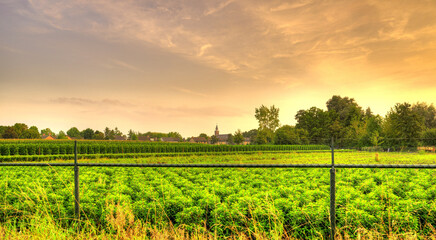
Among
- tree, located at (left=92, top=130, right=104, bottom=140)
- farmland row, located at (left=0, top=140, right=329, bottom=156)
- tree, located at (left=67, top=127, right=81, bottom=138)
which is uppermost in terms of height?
tree, located at (left=67, top=127, right=81, bottom=138)

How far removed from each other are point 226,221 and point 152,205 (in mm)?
1579

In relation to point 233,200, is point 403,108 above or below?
above

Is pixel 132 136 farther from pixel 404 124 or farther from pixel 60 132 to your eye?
pixel 404 124

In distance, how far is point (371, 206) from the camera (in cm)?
595

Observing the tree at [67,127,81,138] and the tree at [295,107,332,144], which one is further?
the tree at [67,127,81,138]

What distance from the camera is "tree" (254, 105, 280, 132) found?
9594 cm

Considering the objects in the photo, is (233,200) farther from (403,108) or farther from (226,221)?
(403,108)

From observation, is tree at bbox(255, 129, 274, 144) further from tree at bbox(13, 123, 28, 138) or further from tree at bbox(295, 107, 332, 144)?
tree at bbox(13, 123, 28, 138)

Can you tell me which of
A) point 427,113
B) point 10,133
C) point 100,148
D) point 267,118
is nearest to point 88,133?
point 10,133

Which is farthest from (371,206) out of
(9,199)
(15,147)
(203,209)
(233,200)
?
(15,147)

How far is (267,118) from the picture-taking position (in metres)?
96.6

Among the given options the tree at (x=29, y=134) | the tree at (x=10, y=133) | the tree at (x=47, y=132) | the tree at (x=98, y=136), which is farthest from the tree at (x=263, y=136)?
the tree at (x=47, y=132)

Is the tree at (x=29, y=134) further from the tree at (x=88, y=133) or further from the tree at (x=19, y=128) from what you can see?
the tree at (x=88, y=133)

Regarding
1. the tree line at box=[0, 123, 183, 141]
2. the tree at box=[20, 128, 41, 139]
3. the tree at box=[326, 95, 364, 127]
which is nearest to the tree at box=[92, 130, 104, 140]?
the tree line at box=[0, 123, 183, 141]
